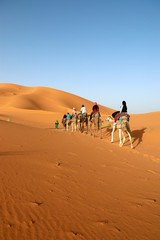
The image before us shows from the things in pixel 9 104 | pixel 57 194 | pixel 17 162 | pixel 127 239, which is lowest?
pixel 127 239

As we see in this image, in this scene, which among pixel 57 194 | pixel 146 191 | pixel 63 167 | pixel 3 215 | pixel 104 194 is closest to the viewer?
pixel 3 215

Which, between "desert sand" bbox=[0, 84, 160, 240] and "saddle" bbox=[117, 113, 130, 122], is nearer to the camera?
"desert sand" bbox=[0, 84, 160, 240]

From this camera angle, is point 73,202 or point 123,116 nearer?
point 73,202

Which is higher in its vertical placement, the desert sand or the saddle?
the saddle

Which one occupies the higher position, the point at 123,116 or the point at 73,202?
the point at 123,116

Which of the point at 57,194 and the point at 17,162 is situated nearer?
the point at 57,194

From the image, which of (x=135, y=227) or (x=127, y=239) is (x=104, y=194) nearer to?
(x=135, y=227)

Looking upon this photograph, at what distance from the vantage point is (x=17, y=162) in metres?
4.42

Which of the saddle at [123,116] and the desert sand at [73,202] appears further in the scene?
the saddle at [123,116]

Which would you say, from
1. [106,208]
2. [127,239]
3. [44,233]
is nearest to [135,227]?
[127,239]

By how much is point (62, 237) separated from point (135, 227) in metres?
1.09

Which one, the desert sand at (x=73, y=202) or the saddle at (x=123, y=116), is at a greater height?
the saddle at (x=123, y=116)

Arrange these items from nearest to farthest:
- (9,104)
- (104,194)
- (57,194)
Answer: (57,194), (104,194), (9,104)

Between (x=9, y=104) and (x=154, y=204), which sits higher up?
(x=9, y=104)
